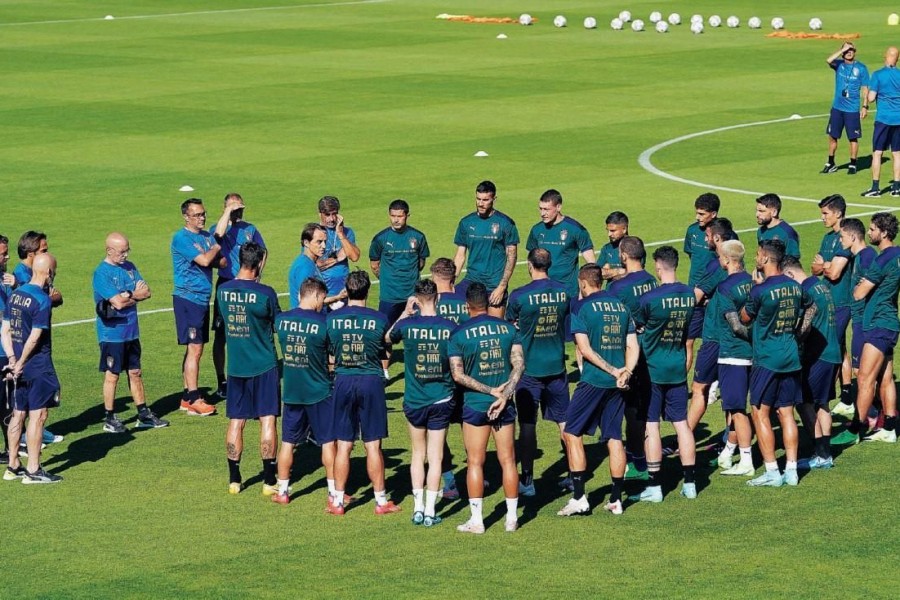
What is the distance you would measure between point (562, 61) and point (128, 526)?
123 feet

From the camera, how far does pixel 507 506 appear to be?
1409cm

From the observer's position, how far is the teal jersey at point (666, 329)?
14.9m

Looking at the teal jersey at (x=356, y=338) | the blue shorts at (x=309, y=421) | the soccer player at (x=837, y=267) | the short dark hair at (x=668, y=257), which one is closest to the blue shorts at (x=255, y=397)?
the blue shorts at (x=309, y=421)

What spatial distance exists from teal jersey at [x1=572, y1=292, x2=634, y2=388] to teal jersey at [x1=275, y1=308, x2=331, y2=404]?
7.52 ft

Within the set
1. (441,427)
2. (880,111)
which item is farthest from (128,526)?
(880,111)

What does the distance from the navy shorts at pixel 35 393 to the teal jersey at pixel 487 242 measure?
5698 mm

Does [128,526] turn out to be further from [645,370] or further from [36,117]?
[36,117]

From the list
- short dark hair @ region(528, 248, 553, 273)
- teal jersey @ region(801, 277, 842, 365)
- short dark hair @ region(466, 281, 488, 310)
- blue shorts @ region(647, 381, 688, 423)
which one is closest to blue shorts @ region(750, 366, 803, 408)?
teal jersey @ region(801, 277, 842, 365)

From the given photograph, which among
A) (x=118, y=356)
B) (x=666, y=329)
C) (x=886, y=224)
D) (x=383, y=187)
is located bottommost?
(x=118, y=356)

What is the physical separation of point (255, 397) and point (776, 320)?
496 centimetres

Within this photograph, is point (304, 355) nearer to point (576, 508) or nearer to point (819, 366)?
point (576, 508)

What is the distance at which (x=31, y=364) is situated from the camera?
1554 centimetres

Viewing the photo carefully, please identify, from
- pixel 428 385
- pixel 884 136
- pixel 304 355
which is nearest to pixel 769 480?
pixel 428 385

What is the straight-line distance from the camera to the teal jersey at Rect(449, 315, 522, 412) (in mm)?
13820
